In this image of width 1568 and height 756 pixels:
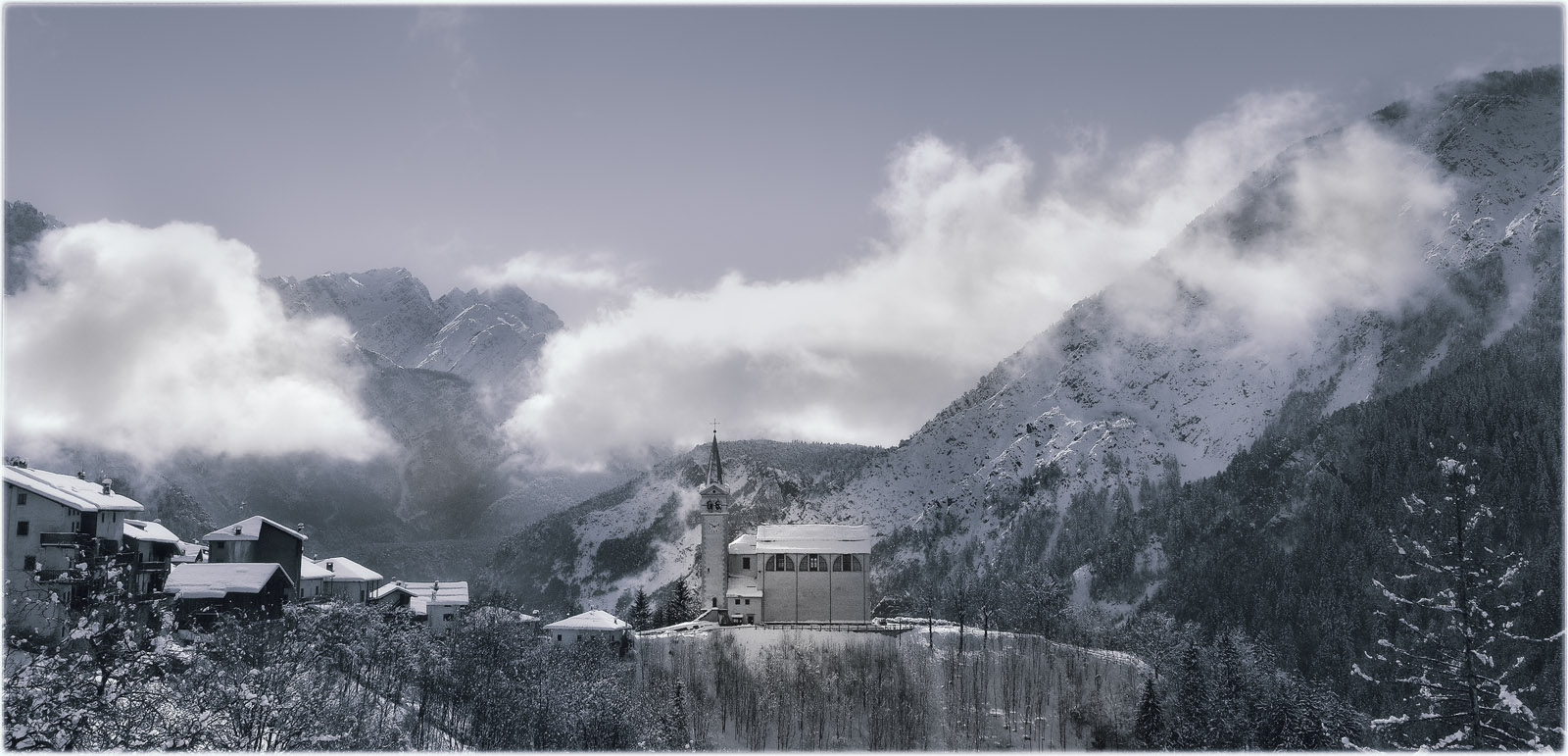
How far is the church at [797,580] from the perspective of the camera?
99.4 meters

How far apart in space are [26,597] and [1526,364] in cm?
19200

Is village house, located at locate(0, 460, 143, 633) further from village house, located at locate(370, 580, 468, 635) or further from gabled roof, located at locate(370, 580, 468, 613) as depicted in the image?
gabled roof, located at locate(370, 580, 468, 613)

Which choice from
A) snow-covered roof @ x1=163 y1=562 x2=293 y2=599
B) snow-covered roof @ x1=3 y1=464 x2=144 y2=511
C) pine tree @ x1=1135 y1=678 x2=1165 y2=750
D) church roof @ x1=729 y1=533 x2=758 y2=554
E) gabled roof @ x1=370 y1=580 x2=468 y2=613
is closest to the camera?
snow-covered roof @ x1=3 y1=464 x2=144 y2=511

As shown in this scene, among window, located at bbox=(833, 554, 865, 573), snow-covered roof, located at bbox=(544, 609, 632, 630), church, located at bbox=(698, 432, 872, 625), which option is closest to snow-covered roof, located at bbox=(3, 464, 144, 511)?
snow-covered roof, located at bbox=(544, 609, 632, 630)

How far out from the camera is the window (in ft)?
330

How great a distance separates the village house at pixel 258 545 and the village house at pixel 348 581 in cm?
818

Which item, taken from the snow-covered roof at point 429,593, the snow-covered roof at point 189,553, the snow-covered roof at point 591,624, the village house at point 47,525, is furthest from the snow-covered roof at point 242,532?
the snow-covered roof at point 591,624

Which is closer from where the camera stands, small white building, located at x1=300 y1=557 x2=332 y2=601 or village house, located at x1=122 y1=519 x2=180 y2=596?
village house, located at x1=122 y1=519 x2=180 y2=596

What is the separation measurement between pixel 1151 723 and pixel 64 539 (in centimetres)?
6778

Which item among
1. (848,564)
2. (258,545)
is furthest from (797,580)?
(258,545)

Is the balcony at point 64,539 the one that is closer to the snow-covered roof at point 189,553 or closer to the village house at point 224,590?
the village house at point 224,590

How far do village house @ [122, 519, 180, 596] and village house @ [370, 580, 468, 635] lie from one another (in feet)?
70.8

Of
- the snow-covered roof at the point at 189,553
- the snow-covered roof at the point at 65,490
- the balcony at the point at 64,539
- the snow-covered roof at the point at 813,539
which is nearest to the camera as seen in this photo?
the balcony at the point at 64,539

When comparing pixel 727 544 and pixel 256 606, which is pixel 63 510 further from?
pixel 727 544
